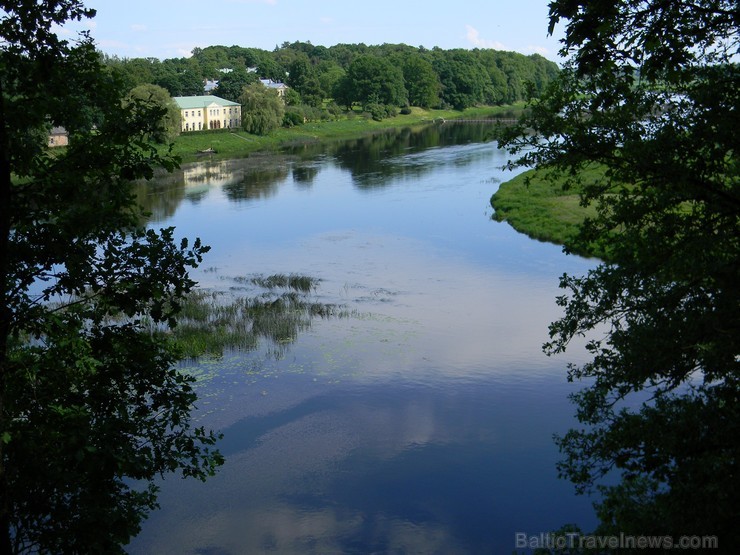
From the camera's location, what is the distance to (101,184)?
8.23m

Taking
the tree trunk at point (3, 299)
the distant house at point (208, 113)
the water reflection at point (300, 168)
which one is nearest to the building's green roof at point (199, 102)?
the distant house at point (208, 113)

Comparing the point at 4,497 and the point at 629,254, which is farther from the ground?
the point at 629,254

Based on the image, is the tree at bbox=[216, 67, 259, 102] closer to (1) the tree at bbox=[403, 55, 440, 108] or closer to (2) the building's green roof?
(2) the building's green roof

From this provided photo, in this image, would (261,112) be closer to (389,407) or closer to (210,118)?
(210,118)

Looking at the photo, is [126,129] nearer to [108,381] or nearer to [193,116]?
[108,381]

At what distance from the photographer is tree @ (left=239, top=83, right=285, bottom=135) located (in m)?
95.2

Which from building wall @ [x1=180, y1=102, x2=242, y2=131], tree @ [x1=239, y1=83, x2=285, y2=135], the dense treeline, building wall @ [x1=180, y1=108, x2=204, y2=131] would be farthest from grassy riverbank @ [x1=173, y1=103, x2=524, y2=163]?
building wall @ [x1=180, y1=108, x2=204, y2=131]

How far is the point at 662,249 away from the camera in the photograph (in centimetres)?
991

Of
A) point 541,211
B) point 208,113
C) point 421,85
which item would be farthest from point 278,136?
point 541,211

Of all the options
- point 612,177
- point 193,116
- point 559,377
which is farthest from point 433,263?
point 193,116

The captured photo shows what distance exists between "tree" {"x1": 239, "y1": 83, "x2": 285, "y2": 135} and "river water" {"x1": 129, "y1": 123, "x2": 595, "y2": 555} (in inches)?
2224

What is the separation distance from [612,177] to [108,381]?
7.00m

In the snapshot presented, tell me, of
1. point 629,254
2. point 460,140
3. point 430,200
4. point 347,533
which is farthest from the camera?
point 460,140

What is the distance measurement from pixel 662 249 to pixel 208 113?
10088 cm
